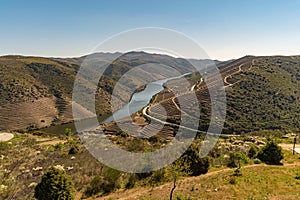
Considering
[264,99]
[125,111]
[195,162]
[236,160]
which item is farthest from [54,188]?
[125,111]

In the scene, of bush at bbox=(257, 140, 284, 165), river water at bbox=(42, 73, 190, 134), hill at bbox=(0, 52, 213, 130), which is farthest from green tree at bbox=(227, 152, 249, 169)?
hill at bbox=(0, 52, 213, 130)

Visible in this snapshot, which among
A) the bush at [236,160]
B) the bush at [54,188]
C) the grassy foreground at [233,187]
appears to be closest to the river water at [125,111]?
the bush at [236,160]

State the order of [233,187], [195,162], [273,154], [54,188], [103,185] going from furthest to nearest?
[273,154], [195,162], [103,185], [233,187], [54,188]

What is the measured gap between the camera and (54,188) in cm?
1472

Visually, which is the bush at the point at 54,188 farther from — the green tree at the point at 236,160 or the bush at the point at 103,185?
the green tree at the point at 236,160

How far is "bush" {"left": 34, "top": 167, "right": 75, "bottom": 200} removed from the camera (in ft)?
48.3

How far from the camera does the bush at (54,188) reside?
48.3 feet

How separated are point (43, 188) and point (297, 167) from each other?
753 inches

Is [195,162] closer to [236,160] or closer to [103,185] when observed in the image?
[236,160]

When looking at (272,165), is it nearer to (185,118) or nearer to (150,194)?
(150,194)

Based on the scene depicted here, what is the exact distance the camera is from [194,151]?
18.8 meters

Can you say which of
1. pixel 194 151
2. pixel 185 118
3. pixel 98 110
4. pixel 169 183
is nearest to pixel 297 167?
pixel 194 151

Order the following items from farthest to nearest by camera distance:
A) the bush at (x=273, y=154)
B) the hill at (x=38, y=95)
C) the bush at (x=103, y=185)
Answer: the hill at (x=38, y=95) → the bush at (x=273, y=154) → the bush at (x=103, y=185)

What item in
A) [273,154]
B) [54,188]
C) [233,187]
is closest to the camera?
[54,188]
